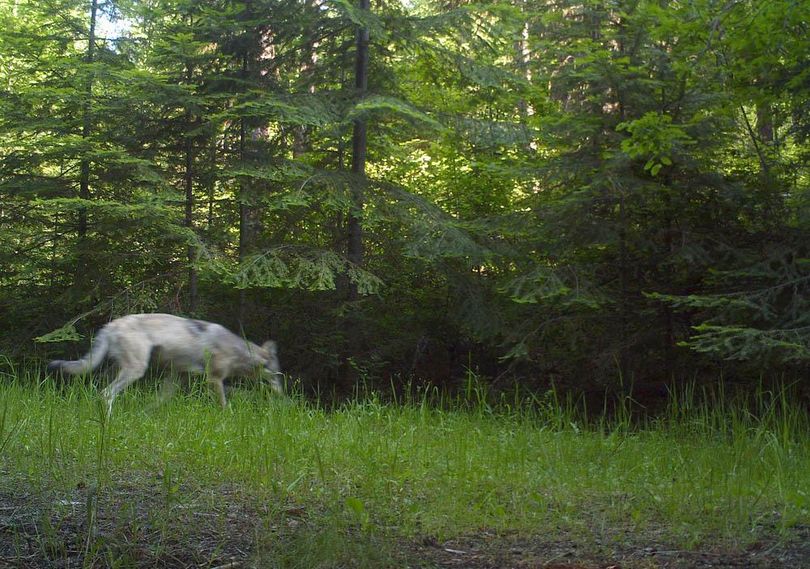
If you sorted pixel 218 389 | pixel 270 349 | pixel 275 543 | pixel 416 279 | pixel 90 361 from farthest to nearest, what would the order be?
pixel 416 279
pixel 270 349
pixel 90 361
pixel 218 389
pixel 275 543

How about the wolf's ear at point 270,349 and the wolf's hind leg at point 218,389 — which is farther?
the wolf's ear at point 270,349

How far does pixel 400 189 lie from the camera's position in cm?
1246

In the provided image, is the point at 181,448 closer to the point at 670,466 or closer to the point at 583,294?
the point at 670,466

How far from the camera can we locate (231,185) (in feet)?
43.9

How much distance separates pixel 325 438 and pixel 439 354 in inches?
320

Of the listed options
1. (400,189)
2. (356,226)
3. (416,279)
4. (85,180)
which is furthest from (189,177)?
(416,279)

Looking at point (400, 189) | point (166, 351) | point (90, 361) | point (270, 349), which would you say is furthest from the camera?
point (400, 189)

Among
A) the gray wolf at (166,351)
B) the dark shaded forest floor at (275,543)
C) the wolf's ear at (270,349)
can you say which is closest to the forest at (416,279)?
the dark shaded forest floor at (275,543)

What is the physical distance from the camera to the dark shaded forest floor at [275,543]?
10.6ft

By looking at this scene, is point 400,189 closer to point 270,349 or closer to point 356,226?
point 356,226

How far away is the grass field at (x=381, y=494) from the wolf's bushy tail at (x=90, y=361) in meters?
1.95

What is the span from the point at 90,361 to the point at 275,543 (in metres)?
5.77

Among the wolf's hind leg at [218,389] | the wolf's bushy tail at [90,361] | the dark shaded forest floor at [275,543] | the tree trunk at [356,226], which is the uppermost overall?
A: the tree trunk at [356,226]

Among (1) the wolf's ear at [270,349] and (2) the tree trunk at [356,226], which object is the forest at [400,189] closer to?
(2) the tree trunk at [356,226]
